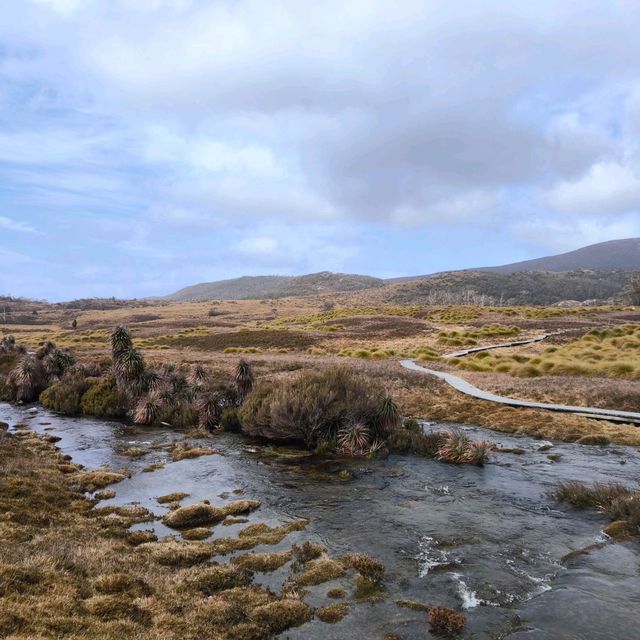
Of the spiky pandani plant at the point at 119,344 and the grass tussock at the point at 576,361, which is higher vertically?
the spiky pandani plant at the point at 119,344

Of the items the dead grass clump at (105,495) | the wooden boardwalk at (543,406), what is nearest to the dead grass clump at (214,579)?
the dead grass clump at (105,495)

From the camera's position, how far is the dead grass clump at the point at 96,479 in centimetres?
1734

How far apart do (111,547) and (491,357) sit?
38.9 m

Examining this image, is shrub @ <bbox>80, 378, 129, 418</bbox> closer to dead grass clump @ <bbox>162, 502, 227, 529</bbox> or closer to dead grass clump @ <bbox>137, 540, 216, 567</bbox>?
dead grass clump @ <bbox>162, 502, 227, 529</bbox>

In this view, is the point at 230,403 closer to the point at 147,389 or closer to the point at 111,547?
the point at 147,389

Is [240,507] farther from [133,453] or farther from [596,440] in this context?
[596,440]

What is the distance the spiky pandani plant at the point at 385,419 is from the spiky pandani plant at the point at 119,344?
1694 centimetres

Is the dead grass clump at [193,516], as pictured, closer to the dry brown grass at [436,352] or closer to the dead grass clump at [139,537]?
the dead grass clump at [139,537]

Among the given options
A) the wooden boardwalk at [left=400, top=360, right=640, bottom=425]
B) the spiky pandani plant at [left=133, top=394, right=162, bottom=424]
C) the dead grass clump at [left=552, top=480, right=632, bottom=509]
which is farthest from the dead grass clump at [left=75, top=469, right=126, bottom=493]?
the wooden boardwalk at [left=400, top=360, right=640, bottom=425]

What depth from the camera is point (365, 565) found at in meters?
11.2

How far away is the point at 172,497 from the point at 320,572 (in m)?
7.00

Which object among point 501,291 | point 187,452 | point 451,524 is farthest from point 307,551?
point 501,291

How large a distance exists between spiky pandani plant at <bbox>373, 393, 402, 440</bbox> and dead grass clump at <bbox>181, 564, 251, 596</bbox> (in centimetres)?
1181

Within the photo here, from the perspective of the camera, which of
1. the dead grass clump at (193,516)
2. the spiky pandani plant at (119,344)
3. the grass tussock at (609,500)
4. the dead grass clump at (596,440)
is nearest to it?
the grass tussock at (609,500)
